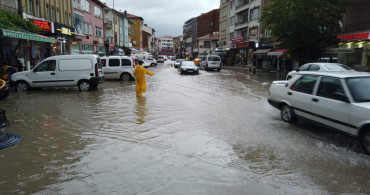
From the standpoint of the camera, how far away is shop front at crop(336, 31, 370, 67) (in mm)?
21038

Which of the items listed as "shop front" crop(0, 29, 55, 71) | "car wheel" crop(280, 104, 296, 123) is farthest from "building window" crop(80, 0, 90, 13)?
"car wheel" crop(280, 104, 296, 123)

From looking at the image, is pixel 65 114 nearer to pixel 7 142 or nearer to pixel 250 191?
pixel 7 142

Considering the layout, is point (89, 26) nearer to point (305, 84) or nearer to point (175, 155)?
point (305, 84)

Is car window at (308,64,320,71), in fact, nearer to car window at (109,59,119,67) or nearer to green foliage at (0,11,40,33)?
car window at (109,59,119,67)

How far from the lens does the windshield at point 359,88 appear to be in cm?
562

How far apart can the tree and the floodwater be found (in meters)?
16.0

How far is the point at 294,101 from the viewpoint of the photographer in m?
7.40

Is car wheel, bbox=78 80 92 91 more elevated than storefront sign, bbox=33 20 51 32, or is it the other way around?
storefront sign, bbox=33 20 51 32

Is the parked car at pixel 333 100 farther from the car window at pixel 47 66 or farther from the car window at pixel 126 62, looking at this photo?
the car window at pixel 126 62

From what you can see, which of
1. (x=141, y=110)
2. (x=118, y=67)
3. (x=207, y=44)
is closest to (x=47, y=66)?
(x=118, y=67)

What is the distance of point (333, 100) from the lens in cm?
605

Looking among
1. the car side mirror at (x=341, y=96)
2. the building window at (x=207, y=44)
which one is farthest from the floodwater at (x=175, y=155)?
the building window at (x=207, y=44)

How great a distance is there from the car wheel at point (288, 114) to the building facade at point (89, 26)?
3022 centimetres

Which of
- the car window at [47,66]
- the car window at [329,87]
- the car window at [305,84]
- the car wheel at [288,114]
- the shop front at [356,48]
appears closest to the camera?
the car window at [329,87]
